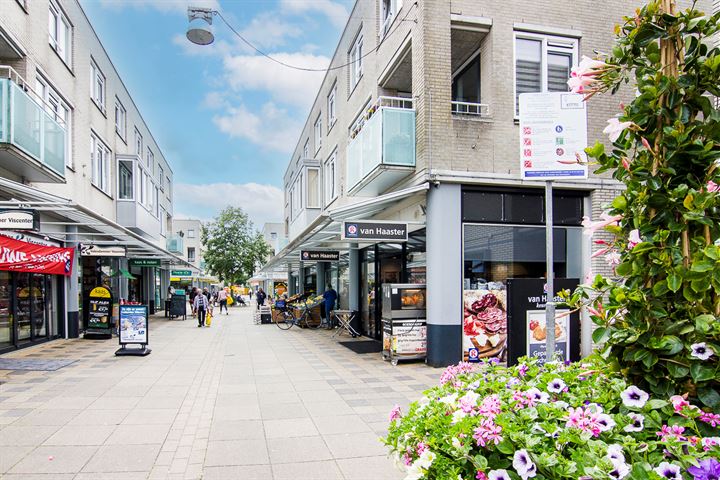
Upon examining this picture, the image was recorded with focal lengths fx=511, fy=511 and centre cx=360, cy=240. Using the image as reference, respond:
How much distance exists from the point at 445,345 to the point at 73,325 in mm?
12610

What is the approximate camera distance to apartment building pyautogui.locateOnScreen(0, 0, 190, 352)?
37.5 feet

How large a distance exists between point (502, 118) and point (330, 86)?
11.9 metres

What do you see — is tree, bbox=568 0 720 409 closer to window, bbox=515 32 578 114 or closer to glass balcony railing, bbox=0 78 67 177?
window, bbox=515 32 578 114

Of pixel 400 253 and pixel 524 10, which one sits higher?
pixel 524 10

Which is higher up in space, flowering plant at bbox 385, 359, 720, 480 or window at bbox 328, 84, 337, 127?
window at bbox 328, 84, 337, 127

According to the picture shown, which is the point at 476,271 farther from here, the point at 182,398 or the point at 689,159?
the point at 689,159

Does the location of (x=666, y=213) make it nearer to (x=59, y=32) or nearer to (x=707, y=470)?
(x=707, y=470)

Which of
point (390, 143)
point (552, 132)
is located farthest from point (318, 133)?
point (552, 132)

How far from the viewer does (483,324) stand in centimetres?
1061

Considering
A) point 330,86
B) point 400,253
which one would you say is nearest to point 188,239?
point 330,86

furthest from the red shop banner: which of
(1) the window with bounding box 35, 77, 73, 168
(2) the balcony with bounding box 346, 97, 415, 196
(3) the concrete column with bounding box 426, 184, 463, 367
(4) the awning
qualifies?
(3) the concrete column with bounding box 426, 184, 463, 367

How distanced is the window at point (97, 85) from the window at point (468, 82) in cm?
1421

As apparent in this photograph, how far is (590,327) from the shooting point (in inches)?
426

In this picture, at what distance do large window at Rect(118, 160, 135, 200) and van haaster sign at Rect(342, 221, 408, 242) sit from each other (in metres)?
15.1
